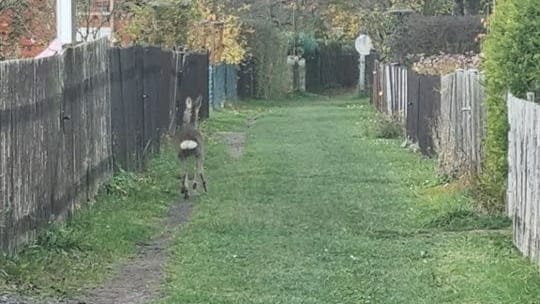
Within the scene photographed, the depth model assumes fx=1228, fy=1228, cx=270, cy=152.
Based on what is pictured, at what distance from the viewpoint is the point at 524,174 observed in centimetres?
1047

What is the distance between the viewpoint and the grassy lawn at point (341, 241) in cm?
905

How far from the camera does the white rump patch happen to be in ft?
52.5

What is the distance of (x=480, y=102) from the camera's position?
14617mm

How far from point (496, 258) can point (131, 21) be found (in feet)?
63.5

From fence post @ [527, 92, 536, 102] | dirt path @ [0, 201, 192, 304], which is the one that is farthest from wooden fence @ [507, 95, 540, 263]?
dirt path @ [0, 201, 192, 304]

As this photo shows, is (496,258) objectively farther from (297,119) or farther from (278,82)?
(278,82)

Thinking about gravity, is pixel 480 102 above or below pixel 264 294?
→ above

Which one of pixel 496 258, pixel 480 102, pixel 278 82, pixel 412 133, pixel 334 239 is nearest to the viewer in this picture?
pixel 496 258

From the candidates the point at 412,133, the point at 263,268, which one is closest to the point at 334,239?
the point at 263,268

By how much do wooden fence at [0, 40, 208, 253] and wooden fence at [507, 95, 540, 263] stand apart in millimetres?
4112

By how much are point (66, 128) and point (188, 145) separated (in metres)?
4.15

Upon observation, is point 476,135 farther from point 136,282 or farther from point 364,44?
point 364,44

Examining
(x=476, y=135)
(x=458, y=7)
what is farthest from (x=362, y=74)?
(x=476, y=135)

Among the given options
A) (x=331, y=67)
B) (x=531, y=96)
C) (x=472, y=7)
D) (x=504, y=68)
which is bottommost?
(x=331, y=67)
